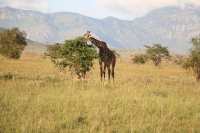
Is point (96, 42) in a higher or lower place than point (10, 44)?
higher

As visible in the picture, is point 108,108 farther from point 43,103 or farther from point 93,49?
point 93,49

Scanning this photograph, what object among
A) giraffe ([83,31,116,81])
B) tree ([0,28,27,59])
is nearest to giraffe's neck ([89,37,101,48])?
giraffe ([83,31,116,81])

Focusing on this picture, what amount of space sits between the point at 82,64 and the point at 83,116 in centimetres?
1470

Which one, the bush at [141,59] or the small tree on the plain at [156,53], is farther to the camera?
the bush at [141,59]

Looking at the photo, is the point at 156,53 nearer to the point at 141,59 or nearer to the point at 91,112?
the point at 141,59

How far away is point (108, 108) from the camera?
549 inches

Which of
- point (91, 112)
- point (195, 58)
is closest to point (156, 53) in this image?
point (195, 58)

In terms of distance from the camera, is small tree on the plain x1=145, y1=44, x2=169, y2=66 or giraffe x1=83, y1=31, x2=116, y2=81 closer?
giraffe x1=83, y1=31, x2=116, y2=81

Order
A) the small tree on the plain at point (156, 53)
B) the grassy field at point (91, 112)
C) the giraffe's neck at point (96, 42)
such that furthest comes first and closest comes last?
the small tree on the plain at point (156, 53)
the giraffe's neck at point (96, 42)
the grassy field at point (91, 112)

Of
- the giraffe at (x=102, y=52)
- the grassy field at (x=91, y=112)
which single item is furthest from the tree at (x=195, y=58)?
the grassy field at (x=91, y=112)

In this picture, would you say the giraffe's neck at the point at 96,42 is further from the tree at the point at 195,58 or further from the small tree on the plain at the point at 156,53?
the small tree on the plain at the point at 156,53

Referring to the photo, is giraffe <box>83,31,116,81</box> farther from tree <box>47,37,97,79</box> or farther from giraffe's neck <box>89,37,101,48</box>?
tree <box>47,37,97,79</box>

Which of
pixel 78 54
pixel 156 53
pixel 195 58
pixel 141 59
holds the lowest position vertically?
pixel 141 59

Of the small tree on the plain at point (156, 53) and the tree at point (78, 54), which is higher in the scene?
the tree at point (78, 54)
